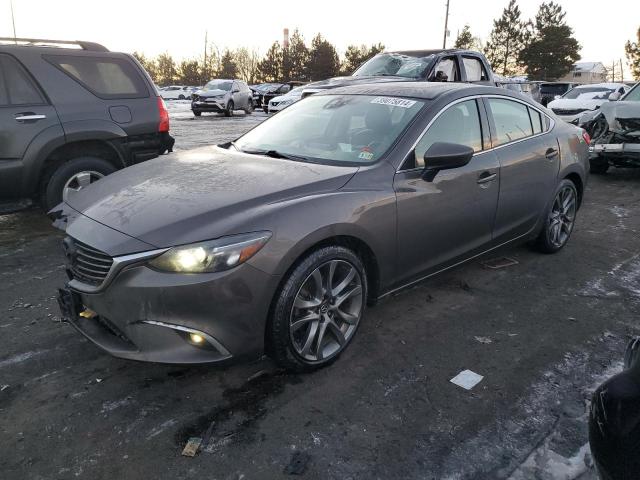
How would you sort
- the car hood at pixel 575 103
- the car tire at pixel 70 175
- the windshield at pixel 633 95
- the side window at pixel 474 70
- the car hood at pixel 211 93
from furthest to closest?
the car hood at pixel 211 93
the car hood at pixel 575 103
the side window at pixel 474 70
the windshield at pixel 633 95
the car tire at pixel 70 175

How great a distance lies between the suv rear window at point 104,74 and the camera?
214 inches

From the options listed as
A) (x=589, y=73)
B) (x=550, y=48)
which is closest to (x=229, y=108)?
(x=550, y=48)

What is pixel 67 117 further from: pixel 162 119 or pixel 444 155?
pixel 444 155

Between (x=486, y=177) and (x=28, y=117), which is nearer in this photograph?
(x=486, y=177)

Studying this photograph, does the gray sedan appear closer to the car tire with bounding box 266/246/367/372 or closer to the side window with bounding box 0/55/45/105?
the car tire with bounding box 266/246/367/372

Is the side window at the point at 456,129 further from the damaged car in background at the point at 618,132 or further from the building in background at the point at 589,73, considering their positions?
the building in background at the point at 589,73

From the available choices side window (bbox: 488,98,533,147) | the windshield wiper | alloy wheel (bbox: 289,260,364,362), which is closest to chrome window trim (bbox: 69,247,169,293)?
alloy wheel (bbox: 289,260,364,362)

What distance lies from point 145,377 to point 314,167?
160 cm

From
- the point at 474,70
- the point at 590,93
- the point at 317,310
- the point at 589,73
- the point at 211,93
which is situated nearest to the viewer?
the point at 317,310

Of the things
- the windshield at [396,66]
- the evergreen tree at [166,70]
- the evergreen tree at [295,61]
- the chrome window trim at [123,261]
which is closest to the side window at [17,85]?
the chrome window trim at [123,261]

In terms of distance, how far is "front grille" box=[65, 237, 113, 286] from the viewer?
2.54m

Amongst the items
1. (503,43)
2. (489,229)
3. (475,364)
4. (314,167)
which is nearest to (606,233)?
(489,229)

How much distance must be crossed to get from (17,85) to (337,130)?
11.5 ft

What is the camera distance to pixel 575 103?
50.9 feet
